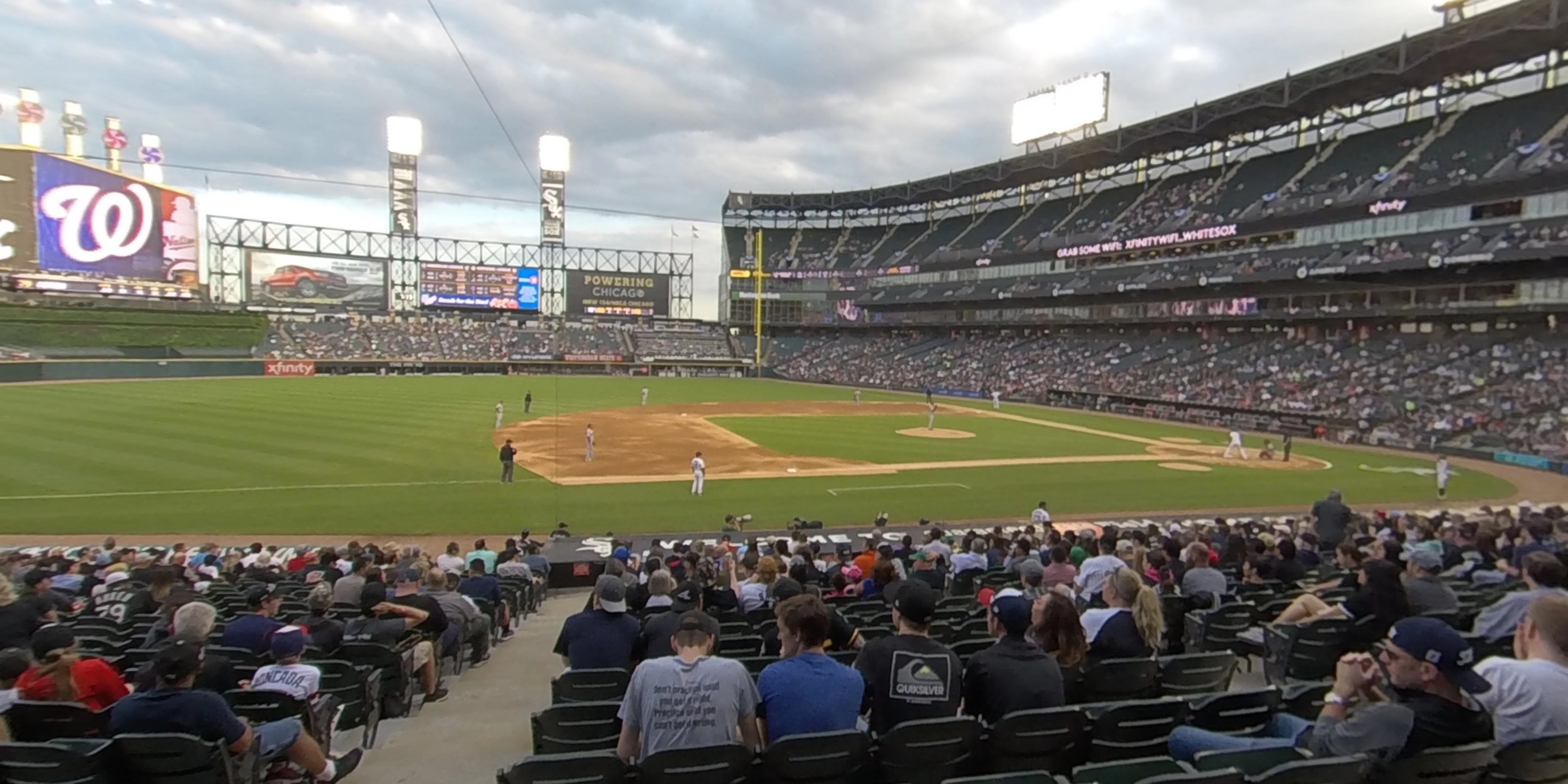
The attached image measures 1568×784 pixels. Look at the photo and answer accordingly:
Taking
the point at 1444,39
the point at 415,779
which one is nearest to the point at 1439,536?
the point at 415,779

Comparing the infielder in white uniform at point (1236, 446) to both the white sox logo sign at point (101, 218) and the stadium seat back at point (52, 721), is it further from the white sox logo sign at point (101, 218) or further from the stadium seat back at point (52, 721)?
the white sox logo sign at point (101, 218)

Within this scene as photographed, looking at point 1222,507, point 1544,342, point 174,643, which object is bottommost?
point 1222,507

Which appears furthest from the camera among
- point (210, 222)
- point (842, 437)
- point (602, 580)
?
point (210, 222)

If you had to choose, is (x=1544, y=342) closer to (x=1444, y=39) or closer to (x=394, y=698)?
(x=1444, y=39)

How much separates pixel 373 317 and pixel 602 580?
9665cm

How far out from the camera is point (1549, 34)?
40.5 metres

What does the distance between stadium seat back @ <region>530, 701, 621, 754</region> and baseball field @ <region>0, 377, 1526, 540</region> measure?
14.8 m

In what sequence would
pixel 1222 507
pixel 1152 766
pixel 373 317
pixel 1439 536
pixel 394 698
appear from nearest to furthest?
pixel 1152 766 → pixel 394 698 → pixel 1439 536 → pixel 1222 507 → pixel 373 317

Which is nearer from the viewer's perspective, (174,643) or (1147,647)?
(174,643)

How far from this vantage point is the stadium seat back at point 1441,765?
151 inches

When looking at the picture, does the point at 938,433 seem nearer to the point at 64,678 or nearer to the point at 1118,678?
the point at 1118,678

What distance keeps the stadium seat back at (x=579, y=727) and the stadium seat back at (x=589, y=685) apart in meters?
0.61

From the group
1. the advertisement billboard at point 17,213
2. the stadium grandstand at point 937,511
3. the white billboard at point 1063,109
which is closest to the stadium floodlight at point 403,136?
the stadium grandstand at point 937,511

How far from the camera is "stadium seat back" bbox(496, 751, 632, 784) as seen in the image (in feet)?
12.7
